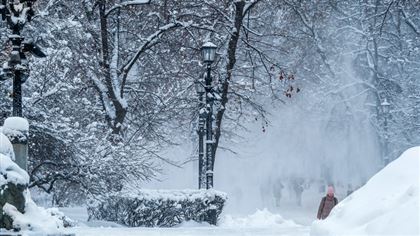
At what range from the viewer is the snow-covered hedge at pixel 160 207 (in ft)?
60.3

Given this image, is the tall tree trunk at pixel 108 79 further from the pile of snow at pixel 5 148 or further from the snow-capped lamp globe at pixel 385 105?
the snow-capped lamp globe at pixel 385 105

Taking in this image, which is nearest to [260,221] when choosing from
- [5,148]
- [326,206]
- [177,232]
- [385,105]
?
[326,206]

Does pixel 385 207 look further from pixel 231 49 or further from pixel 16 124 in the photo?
pixel 231 49

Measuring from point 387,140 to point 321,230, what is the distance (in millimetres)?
30337

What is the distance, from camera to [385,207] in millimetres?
9633

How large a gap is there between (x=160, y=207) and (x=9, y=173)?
28.2 ft

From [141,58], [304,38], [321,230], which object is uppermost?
[304,38]

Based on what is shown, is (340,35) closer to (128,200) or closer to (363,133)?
(363,133)

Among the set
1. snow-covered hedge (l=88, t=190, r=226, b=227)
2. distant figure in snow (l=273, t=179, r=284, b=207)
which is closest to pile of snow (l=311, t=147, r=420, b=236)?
snow-covered hedge (l=88, t=190, r=226, b=227)

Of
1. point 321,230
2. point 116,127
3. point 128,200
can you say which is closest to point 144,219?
point 128,200

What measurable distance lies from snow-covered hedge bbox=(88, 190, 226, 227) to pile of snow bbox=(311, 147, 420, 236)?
8375 mm

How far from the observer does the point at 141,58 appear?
27.9 meters

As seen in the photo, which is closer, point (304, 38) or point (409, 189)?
point (409, 189)

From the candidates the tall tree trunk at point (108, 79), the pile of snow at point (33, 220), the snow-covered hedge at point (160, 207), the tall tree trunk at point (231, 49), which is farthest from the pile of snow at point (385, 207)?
the tall tree trunk at point (108, 79)
